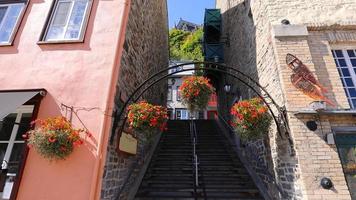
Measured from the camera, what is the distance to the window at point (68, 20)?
19.1ft

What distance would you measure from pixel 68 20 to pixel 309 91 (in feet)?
20.5

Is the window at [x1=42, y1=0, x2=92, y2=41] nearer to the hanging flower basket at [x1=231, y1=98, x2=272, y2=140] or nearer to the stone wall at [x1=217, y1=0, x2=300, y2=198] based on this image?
the hanging flower basket at [x1=231, y1=98, x2=272, y2=140]

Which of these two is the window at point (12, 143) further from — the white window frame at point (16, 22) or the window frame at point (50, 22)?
the white window frame at point (16, 22)

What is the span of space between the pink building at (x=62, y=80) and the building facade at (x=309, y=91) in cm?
385

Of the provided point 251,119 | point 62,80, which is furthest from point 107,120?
point 251,119

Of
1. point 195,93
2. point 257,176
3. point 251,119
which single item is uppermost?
point 195,93

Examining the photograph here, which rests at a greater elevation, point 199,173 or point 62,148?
point 62,148

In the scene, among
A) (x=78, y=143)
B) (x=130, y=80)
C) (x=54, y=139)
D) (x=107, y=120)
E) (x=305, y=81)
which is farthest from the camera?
(x=130, y=80)

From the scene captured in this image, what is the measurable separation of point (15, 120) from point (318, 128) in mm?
6932

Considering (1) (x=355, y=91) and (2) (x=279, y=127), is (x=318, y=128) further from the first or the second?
(1) (x=355, y=91)

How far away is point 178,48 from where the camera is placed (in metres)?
36.6

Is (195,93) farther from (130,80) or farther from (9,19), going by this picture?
(9,19)

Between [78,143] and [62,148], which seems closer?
[62,148]

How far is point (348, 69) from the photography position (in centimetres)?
576
